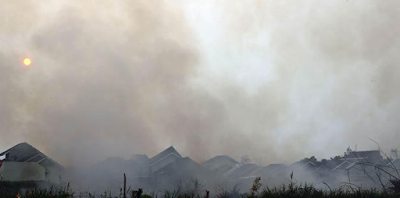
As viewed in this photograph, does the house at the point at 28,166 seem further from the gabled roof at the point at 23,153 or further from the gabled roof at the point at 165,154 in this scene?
the gabled roof at the point at 165,154

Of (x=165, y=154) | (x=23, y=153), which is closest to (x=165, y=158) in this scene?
(x=165, y=154)

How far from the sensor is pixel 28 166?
2686 centimetres

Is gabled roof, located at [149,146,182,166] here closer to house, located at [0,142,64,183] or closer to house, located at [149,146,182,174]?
house, located at [149,146,182,174]

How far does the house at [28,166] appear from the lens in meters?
26.1

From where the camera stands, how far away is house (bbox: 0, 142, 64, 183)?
26062 mm

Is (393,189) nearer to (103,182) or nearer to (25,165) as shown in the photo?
(103,182)

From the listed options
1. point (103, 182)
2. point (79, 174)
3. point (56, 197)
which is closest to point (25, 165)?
point (79, 174)

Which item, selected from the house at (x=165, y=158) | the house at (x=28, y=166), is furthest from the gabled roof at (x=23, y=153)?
the house at (x=165, y=158)

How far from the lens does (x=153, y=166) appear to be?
32.8 m

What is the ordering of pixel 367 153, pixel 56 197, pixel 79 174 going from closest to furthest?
pixel 56 197
pixel 79 174
pixel 367 153

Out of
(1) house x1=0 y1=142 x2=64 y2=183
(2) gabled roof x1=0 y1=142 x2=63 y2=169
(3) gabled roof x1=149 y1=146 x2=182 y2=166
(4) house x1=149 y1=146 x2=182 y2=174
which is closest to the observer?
(1) house x1=0 y1=142 x2=64 y2=183

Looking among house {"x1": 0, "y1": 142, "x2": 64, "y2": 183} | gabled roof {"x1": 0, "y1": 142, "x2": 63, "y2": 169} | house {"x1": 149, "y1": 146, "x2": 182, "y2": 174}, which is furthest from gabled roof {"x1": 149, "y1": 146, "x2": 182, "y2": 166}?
gabled roof {"x1": 0, "y1": 142, "x2": 63, "y2": 169}

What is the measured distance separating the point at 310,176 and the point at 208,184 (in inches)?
323

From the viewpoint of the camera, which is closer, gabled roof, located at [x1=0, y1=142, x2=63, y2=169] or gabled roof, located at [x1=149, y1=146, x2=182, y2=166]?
gabled roof, located at [x1=0, y1=142, x2=63, y2=169]
